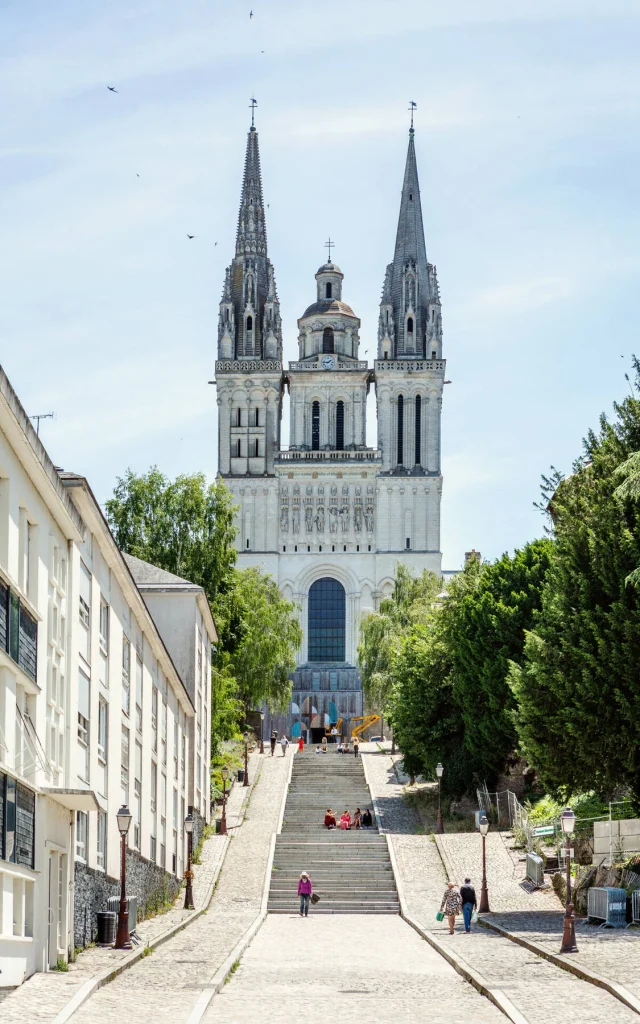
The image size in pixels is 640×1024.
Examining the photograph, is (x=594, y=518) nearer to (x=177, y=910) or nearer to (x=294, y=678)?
(x=177, y=910)

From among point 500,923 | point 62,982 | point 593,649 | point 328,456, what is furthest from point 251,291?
→ point 62,982

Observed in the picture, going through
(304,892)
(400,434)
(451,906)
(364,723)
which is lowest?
(364,723)

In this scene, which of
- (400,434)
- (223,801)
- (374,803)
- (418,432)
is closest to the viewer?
(223,801)

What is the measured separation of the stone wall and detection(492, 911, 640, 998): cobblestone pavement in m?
7.39

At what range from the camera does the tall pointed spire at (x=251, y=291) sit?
116 metres

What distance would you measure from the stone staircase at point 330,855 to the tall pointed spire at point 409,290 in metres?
56.1

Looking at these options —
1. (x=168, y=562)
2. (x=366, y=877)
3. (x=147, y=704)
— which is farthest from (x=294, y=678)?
(x=147, y=704)

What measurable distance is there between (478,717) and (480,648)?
248 centimetres

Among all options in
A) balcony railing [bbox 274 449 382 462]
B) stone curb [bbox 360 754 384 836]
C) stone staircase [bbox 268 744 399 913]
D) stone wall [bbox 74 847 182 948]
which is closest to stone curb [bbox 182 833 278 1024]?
stone staircase [bbox 268 744 399 913]

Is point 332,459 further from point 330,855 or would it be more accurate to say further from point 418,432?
point 330,855

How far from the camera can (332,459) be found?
11169cm

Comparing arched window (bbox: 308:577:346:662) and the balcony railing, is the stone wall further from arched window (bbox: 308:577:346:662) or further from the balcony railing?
the balcony railing

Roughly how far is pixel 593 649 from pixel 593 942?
861cm

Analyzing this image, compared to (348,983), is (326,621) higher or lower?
higher
